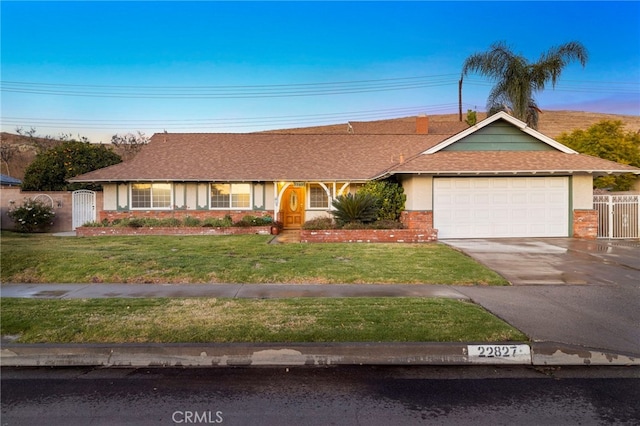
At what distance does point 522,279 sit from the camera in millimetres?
9914

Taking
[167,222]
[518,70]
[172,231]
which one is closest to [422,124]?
[518,70]

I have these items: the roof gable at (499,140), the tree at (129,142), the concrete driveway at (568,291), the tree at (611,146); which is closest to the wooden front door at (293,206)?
the roof gable at (499,140)

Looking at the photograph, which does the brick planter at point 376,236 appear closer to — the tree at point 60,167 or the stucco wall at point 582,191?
the stucco wall at point 582,191

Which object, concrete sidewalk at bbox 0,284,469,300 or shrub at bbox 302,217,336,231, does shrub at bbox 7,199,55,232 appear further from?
concrete sidewalk at bbox 0,284,469,300

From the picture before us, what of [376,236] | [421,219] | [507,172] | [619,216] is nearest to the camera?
[376,236]

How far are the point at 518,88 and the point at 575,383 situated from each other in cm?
2231

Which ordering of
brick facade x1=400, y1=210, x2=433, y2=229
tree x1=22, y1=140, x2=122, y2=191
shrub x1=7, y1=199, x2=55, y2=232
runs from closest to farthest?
brick facade x1=400, y1=210, x2=433, y2=229 < shrub x1=7, y1=199, x2=55, y2=232 < tree x1=22, y1=140, x2=122, y2=191

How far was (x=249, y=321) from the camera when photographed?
6.55 meters

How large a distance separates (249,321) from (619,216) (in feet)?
55.5

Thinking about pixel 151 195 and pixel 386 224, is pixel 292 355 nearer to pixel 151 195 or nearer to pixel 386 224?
pixel 386 224

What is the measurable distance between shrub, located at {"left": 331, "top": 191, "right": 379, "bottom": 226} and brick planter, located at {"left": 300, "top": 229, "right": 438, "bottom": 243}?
3.39ft

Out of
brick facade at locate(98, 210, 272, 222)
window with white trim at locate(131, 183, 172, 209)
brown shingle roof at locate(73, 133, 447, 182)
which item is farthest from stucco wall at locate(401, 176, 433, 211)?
window with white trim at locate(131, 183, 172, 209)

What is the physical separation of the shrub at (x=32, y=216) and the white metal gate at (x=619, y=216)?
2468 cm

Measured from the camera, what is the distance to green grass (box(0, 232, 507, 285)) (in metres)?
10.0
